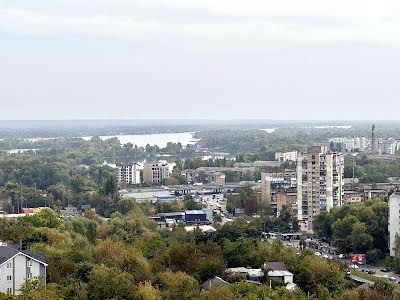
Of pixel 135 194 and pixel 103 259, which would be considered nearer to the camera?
pixel 103 259

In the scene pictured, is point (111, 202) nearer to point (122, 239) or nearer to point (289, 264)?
point (122, 239)

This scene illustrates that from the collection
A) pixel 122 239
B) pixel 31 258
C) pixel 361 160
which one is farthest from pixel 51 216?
pixel 361 160

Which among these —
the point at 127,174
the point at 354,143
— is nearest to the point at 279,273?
the point at 127,174

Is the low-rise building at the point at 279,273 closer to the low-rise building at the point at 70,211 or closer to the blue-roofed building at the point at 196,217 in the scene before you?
the blue-roofed building at the point at 196,217

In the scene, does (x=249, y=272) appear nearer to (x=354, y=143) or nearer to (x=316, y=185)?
(x=316, y=185)

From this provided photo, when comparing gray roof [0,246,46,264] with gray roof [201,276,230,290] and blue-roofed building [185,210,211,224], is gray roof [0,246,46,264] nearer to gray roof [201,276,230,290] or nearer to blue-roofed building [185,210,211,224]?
gray roof [201,276,230,290]
